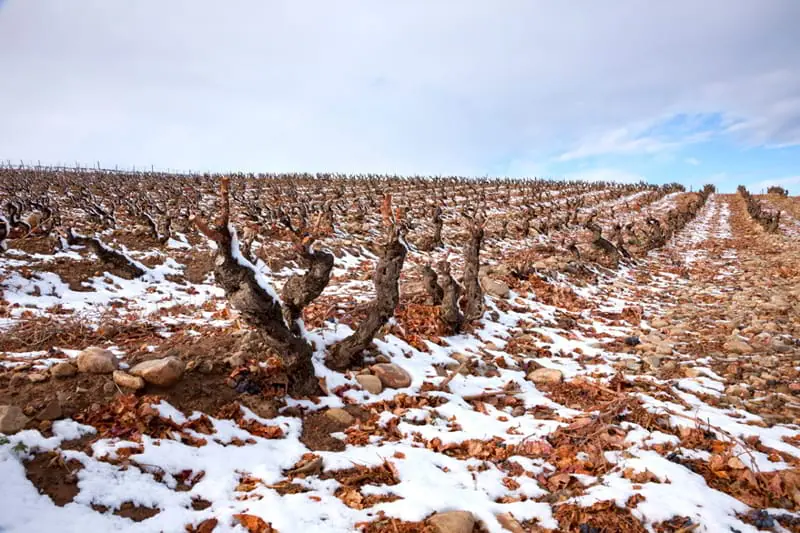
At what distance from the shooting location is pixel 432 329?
8430 mm

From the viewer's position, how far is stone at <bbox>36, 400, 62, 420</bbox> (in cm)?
410

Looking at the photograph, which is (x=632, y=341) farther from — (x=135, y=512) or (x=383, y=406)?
(x=135, y=512)

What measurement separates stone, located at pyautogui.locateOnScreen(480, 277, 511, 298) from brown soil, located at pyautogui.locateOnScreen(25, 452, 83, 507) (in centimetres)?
929

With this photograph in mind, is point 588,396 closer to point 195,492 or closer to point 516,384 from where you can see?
point 516,384

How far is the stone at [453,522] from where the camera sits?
3.51m

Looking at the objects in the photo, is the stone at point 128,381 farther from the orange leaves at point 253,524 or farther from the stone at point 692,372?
the stone at point 692,372

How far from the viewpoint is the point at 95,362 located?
5031mm


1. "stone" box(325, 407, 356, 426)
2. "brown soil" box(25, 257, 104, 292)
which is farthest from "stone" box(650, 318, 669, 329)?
"brown soil" box(25, 257, 104, 292)

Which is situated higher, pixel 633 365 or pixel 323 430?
pixel 633 365

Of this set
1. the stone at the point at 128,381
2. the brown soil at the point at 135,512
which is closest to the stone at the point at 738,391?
the brown soil at the point at 135,512

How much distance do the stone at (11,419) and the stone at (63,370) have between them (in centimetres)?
83

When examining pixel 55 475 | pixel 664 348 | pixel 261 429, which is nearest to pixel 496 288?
pixel 664 348

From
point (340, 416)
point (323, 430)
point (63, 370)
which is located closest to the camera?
point (63, 370)

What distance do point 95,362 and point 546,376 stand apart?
642 centimetres
